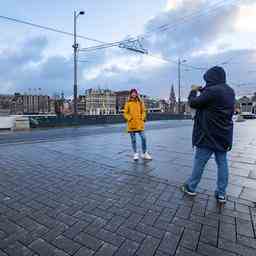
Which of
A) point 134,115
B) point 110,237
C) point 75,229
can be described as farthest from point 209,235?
point 134,115

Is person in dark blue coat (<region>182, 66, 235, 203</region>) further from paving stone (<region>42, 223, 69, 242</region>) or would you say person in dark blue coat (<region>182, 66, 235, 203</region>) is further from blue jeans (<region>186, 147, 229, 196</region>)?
paving stone (<region>42, 223, 69, 242</region>)

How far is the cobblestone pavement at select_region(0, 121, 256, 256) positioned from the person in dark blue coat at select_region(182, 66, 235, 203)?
25.4 inches

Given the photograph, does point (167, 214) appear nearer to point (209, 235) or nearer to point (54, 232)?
point (209, 235)

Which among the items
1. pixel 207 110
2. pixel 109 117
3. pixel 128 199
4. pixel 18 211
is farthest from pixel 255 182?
pixel 109 117

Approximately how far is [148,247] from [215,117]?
1818 mm

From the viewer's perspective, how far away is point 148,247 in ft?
7.38

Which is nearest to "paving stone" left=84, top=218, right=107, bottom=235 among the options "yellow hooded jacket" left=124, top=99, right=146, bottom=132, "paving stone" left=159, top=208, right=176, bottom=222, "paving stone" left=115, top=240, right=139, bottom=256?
"paving stone" left=115, top=240, right=139, bottom=256

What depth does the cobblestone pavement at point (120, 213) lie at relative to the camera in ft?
7.44

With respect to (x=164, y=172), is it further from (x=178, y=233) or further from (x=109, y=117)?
(x=109, y=117)

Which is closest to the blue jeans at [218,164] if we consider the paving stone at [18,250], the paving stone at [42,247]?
the paving stone at [42,247]

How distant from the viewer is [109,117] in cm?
2503

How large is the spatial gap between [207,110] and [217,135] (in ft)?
1.17

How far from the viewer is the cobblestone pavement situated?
2.27 meters

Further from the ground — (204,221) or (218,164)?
(218,164)
